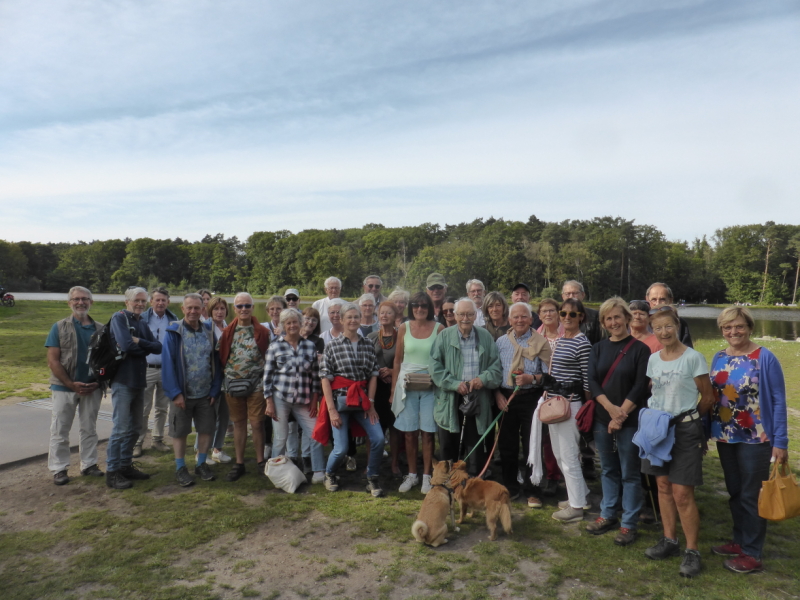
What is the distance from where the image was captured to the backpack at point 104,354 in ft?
16.9

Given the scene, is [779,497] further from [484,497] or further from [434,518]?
[434,518]

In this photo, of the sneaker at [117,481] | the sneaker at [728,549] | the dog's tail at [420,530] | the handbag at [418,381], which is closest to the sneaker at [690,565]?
the sneaker at [728,549]

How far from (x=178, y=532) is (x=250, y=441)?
272cm

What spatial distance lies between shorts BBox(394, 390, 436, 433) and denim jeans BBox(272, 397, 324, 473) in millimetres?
1037

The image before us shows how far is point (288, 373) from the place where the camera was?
5.25m

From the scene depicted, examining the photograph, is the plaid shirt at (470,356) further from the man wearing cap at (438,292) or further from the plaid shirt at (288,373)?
the plaid shirt at (288,373)

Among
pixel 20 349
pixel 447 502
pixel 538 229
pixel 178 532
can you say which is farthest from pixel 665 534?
pixel 538 229

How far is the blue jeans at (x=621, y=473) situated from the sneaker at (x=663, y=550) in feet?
0.92

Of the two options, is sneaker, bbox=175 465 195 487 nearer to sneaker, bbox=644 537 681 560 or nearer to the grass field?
the grass field

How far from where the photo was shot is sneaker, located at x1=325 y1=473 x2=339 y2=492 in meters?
5.16

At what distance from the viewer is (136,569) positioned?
11.8ft

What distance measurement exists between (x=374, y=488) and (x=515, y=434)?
1576 millimetres

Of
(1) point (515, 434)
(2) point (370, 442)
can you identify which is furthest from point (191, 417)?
(1) point (515, 434)

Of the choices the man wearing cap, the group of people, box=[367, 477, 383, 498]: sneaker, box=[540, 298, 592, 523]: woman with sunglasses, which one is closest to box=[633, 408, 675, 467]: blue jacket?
the group of people
